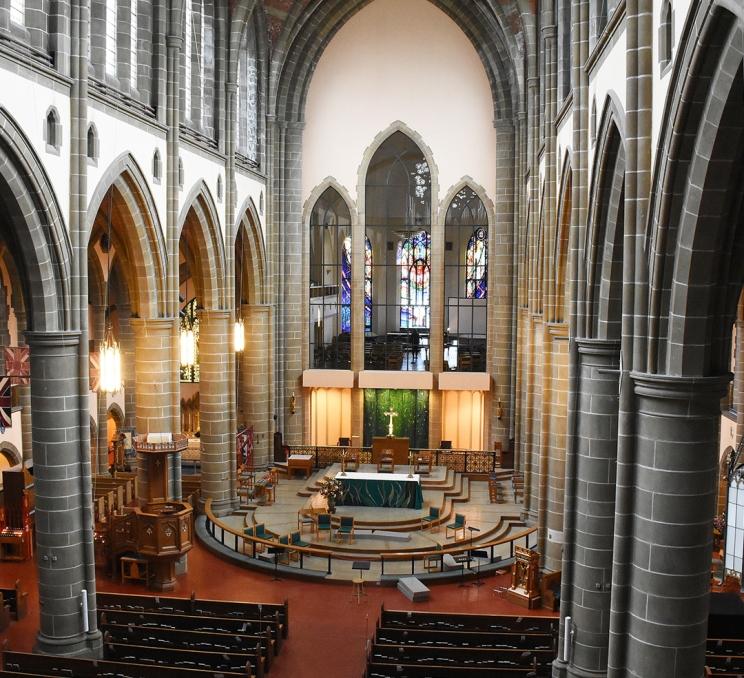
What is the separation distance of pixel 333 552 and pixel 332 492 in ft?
8.66

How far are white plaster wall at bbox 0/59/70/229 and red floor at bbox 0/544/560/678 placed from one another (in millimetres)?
8300

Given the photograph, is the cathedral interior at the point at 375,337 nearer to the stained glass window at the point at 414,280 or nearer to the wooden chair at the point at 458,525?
the stained glass window at the point at 414,280

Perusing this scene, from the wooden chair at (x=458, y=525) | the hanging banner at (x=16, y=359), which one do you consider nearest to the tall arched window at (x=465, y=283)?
the wooden chair at (x=458, y=525)

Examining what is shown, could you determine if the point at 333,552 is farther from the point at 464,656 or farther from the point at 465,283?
the point at 465,283

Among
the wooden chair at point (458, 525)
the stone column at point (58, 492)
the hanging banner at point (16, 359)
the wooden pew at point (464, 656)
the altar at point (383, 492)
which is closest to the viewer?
the wooden pew at point (464, 656)

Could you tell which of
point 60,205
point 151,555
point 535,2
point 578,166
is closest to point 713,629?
point 578,166

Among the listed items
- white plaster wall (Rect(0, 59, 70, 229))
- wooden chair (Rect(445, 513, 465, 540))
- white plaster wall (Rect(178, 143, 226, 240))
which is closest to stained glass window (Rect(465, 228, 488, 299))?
white plaster wall (Rect(178, 143, 226, 240))

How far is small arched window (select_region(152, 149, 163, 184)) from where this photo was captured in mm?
19328

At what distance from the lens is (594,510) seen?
12.5 meters

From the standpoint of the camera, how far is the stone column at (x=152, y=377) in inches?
772

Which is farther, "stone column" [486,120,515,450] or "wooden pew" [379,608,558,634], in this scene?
"stone column" [486,120,515,450]

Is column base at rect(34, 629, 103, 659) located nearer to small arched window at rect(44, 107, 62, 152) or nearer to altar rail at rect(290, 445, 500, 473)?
small arched window at rect(44, 107, 62, 152)

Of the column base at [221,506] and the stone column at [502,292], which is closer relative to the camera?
the column base at [221,506]

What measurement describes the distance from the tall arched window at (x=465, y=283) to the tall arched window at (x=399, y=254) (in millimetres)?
907
